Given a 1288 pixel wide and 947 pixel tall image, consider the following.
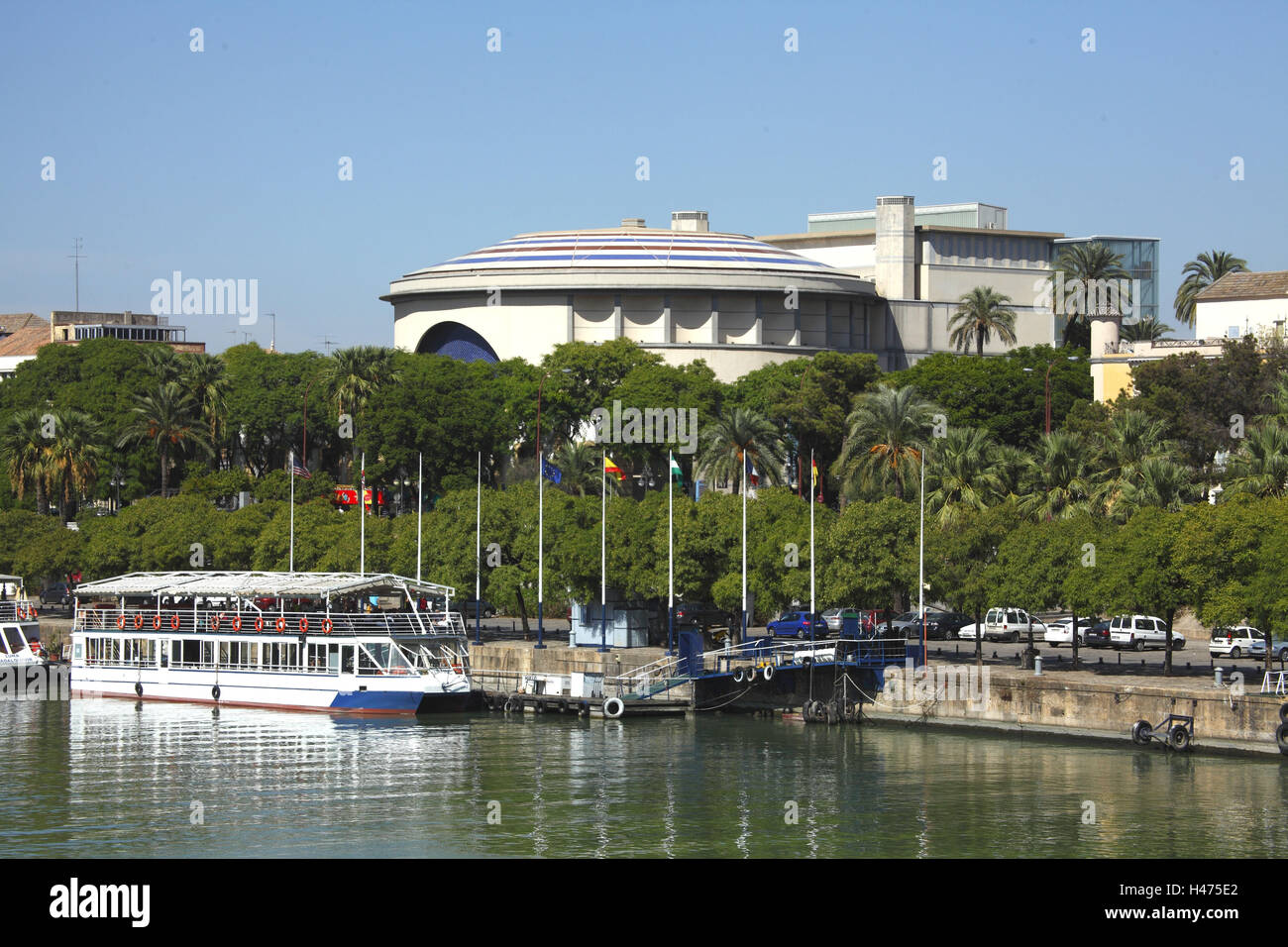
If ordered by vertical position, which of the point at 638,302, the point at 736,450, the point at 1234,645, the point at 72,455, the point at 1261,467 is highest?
the point at 638,302

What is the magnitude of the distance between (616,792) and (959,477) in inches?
1175

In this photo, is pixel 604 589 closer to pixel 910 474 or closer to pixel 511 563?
pixel 511 563

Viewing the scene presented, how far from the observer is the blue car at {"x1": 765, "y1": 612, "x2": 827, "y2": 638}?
2798 inches

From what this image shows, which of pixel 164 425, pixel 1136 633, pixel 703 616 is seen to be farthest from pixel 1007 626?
pixel 164 425

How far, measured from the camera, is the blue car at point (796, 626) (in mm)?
71062

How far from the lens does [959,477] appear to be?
72562mm

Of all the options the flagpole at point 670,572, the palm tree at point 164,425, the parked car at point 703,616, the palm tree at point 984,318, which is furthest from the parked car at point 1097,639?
the palm tree at point 164,425

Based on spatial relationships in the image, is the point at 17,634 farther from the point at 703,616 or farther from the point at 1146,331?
the point at 1146,331

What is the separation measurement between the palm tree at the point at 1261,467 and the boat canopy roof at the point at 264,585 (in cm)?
2696

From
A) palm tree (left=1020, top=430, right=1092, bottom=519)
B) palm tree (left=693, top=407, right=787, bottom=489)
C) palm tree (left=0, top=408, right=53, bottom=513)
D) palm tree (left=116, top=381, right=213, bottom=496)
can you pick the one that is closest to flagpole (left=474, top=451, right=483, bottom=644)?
palm tree (left=693, top=407, right=787, bottom=489)

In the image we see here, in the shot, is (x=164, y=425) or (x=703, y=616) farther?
(x=164, y=425)
